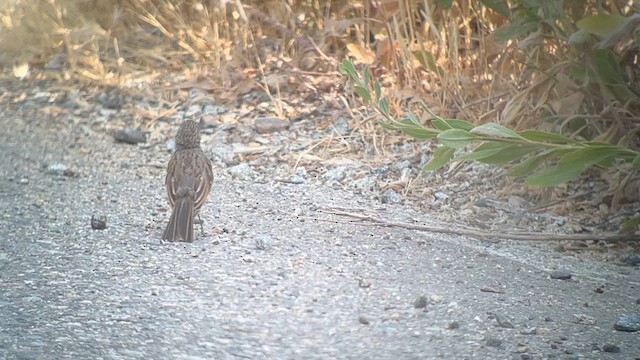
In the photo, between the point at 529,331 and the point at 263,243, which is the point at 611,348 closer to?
the point at 529,331

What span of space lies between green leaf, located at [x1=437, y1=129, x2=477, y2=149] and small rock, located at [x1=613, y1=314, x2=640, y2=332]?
3.21 ft

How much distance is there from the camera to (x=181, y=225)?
561 cm

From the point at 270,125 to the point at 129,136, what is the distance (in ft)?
3.31

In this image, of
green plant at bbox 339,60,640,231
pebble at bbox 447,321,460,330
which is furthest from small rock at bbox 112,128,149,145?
pebble at bbox 447,321,460,330

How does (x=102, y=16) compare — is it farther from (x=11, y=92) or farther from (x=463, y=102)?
(x=463, y=102)

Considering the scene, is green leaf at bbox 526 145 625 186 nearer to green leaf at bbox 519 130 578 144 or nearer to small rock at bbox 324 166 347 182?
green leaf at bbox 519 130 578 144

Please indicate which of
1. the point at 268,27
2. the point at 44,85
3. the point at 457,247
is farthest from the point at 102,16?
the point at 457,247

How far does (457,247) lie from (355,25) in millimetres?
2788

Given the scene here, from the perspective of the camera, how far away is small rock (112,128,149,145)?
25.3 feet

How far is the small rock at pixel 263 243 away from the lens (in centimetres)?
545

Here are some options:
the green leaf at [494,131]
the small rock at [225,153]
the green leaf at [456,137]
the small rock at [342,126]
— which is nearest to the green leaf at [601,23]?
the green leaf at [494,131]

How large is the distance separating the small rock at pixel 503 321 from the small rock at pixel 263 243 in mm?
1399

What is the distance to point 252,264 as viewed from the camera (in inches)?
205

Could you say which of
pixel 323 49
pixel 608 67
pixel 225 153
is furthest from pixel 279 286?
pixel 323 49
